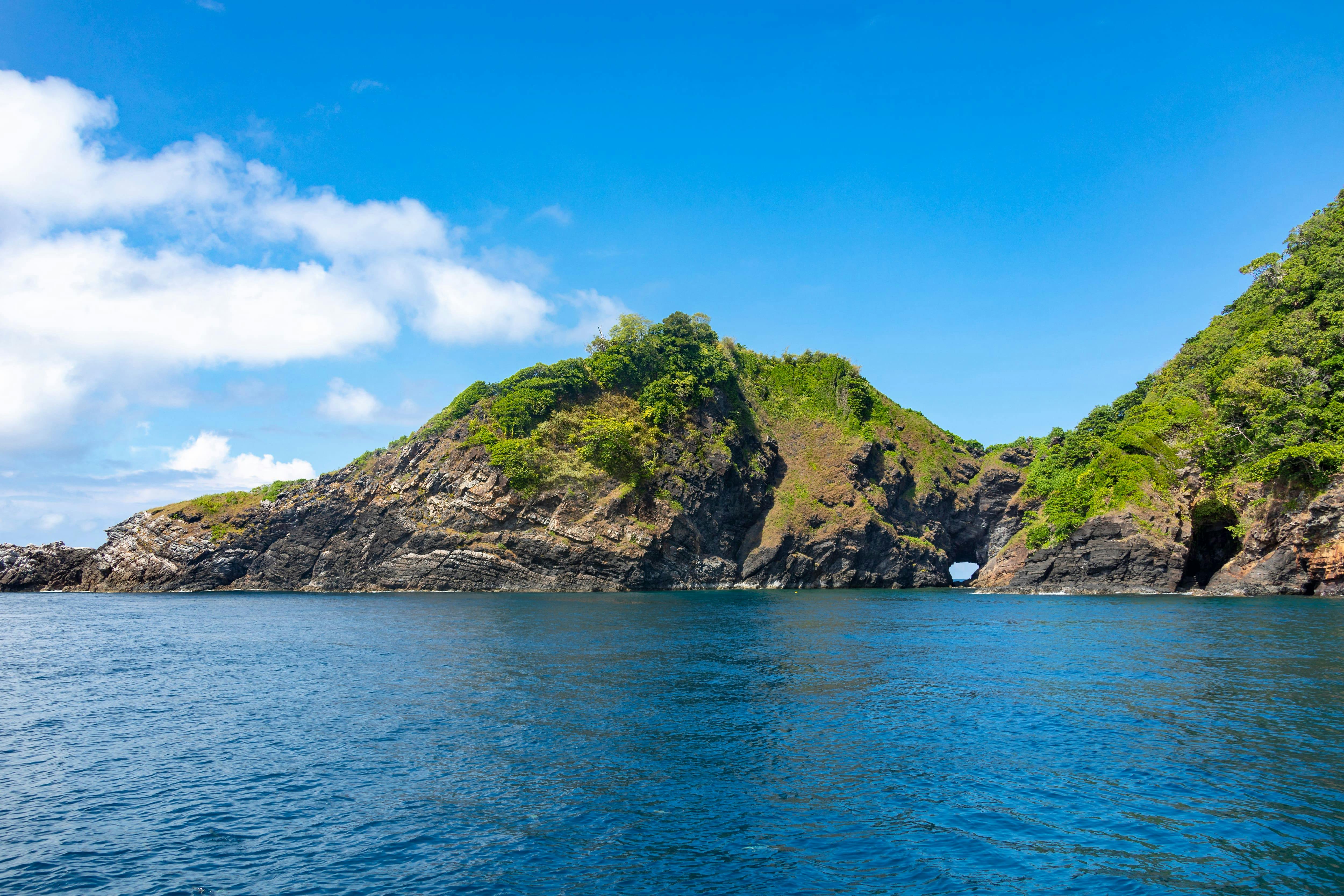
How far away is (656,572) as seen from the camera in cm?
9556

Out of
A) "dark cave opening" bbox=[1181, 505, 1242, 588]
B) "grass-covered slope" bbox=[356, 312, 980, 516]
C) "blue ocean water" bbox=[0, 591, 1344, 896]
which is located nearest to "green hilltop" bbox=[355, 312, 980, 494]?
"grass-covered slope" bbox=[356, 312, 980, 516]

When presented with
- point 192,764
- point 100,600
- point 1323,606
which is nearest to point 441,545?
point 100,600

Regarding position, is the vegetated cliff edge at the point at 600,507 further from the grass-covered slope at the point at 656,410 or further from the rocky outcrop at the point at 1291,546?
the rocky outcrop at the point at 1291,546

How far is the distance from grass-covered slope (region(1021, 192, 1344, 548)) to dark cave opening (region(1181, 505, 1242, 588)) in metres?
4.03

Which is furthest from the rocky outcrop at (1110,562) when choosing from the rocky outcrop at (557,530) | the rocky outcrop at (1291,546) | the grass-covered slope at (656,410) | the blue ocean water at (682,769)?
the blue ocean water at (682,769)

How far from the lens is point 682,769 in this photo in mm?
17156

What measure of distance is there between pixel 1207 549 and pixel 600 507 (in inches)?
2903

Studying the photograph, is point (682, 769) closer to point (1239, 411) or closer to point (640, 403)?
point (1239, 411)

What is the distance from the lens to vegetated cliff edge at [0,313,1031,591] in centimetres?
9362

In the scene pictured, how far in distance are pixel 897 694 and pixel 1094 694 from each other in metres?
7.01

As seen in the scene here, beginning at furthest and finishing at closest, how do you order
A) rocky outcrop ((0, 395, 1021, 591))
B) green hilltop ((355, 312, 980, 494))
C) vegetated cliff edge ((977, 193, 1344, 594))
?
green hilltop ((355, 312, 980, 494)), rocky outcrop ((0, 395, 1021, 591)), vegetated cliff edge ((977, 193, 1344, 594))

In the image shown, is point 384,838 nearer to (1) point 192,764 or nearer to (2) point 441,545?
(1) point 192,764

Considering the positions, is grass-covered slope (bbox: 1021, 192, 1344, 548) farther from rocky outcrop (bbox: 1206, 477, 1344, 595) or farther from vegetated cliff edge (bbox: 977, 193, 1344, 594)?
rocky outcrop (bbox: 1206, 477, 1344, 595)

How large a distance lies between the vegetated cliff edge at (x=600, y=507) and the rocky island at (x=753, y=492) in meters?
0.34
